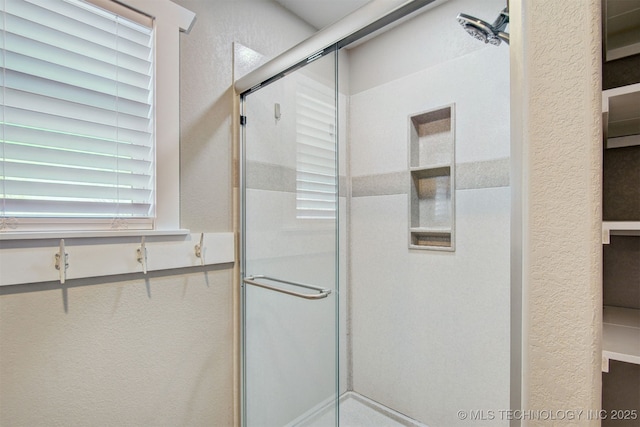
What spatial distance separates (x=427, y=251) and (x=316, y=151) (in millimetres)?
884

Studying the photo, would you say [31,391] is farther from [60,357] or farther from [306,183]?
[306,183]

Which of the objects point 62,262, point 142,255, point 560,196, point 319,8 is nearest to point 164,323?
point 142,255

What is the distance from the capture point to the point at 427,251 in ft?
5.53

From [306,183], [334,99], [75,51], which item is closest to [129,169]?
[75,51]

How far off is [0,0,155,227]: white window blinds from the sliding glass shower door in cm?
44

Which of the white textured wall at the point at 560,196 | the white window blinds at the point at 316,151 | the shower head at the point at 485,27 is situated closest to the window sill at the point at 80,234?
the white window blinds at the point at 316,151

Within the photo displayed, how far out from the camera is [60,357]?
0.98 m

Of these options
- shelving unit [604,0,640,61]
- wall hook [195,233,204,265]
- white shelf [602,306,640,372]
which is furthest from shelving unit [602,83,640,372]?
wall hook [195,233,204,265]

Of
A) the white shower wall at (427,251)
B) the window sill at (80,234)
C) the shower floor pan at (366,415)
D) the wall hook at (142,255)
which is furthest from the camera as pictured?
the shower floor pan at (366,415)

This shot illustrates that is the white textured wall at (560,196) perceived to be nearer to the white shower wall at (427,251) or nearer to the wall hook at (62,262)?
the white shower wall at (427,251)

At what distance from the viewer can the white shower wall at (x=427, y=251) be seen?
4.73ft

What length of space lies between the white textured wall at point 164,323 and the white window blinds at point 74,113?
17cm

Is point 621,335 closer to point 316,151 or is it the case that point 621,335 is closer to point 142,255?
point 316,151

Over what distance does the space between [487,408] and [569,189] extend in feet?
4.43
